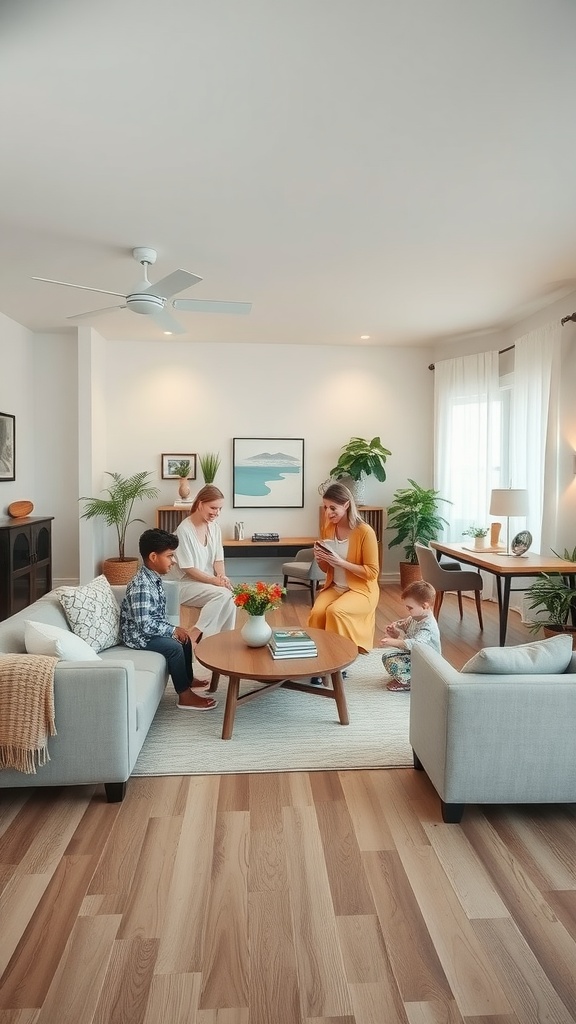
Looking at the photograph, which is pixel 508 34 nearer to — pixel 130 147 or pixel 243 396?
pixel 130 147

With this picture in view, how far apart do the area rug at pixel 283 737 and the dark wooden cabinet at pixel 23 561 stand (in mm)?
2221

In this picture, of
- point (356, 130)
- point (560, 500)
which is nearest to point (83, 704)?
point (356, 130)

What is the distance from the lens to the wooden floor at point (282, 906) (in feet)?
4.81

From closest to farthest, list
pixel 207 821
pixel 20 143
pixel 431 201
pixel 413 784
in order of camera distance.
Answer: pixel 207 821
pixel 413 784
pixel 20 143
pixel 431 201

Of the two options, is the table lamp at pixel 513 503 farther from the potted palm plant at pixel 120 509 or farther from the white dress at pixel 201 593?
the potted palm plant at pixel 120 509

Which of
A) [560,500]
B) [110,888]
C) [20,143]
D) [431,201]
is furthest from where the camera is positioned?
[560,500]

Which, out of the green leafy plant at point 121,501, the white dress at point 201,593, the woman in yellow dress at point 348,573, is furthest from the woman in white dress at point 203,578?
the green leafy plant at point 121,501

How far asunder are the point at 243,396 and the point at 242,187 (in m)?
3.82

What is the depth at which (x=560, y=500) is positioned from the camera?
5.13 metres

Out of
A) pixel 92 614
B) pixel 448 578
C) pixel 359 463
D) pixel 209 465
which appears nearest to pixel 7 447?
pixel 209 465

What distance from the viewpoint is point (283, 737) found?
9.66 feet

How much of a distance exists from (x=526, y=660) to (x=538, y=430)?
3683 mm

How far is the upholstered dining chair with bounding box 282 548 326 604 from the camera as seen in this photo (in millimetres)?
5844

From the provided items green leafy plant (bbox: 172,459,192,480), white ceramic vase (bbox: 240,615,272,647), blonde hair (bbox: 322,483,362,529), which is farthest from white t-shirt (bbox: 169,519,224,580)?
green leafy plant (bbox: 172,459,192,480)
